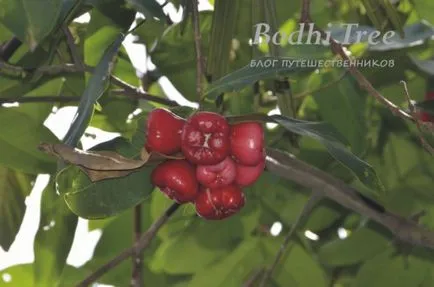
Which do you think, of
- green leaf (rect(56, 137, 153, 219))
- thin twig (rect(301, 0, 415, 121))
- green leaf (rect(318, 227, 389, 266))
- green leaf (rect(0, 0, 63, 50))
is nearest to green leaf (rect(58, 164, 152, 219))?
green leaf (rect(56, 137, 153, 219))

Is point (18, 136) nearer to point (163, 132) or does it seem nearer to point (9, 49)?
point (9, 49)

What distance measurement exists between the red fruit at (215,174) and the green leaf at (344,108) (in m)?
0.37

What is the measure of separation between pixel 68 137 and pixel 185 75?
0.47 metres

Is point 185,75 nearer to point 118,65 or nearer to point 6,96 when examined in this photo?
point 118,65

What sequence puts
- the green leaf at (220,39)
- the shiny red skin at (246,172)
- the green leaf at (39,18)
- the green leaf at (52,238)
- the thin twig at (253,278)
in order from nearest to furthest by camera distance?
the green leaf at (39,18) < the shiny red skin at (246,172) < the green leaf at (220,39) < the green leaf at (52,238) < the thin twig at (253,278)

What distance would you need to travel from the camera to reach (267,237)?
1315 millimetres

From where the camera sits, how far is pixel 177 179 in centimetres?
82

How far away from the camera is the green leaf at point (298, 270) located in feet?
4.18

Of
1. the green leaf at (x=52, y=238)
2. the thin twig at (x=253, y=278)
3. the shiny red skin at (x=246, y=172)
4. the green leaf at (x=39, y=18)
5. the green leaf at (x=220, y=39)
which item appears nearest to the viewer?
the green leaf at (x=39, y=18)

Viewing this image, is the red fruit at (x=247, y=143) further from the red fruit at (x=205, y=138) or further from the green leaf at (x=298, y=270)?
the green leaf at (x=298, y=270)

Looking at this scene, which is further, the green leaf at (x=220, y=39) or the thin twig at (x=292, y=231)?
the thin twig at (x=292, y=231)

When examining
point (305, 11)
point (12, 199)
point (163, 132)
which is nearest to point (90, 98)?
point (163, 132)

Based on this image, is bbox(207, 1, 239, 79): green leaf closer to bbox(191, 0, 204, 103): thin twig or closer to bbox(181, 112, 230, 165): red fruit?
bbox(191, 0, 204, 103): thin twig

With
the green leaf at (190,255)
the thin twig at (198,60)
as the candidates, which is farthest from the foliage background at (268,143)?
the thin twig at (198,60)
